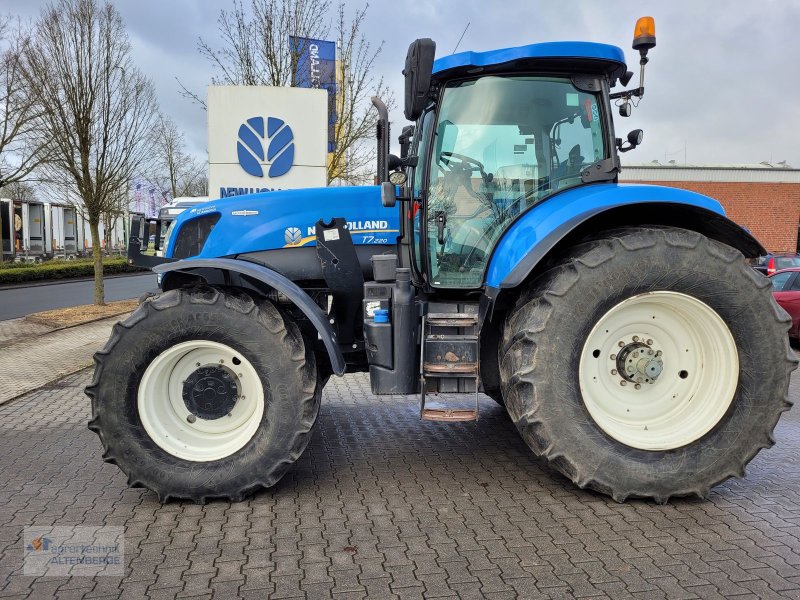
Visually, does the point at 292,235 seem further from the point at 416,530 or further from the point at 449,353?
the point at 416,530

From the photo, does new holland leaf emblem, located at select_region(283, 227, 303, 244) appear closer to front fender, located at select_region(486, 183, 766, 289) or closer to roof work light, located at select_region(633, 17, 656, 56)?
front fender, located at select_region(486, 183, 766, 289)

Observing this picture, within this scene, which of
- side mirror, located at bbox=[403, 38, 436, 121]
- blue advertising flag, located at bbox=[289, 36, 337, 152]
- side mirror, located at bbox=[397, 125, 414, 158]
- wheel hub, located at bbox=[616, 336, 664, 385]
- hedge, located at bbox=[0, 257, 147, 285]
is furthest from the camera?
hedge, located at bbox=[0, 257, 147, 285]

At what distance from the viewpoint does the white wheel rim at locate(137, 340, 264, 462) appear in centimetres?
389

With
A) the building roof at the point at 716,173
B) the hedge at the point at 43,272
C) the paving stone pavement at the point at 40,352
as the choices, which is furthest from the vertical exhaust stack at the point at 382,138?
the building roof at the point at 716,173

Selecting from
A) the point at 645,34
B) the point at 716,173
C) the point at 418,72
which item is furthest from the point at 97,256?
the point at 716,173

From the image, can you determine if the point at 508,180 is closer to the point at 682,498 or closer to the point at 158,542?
the point at 682,498

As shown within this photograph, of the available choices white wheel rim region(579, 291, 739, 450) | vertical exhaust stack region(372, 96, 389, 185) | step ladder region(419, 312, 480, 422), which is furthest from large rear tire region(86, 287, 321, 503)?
white wheel rim region(579, 291, 739, 450)

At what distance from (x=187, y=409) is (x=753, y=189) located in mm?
30645

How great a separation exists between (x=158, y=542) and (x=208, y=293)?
142 centimetres

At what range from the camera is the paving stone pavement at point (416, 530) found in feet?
9.70

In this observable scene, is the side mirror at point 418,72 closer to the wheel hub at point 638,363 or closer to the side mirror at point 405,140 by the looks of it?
the side mirror at point 405,140

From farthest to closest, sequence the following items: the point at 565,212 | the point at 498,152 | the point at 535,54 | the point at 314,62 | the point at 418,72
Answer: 1. the point at 314,62
2. the point at 498,152
3. the point at 535,54
4. the point at 565,212
5. the point at 418,72

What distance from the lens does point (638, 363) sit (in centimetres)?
394

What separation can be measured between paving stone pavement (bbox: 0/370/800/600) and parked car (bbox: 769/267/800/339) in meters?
6.74
